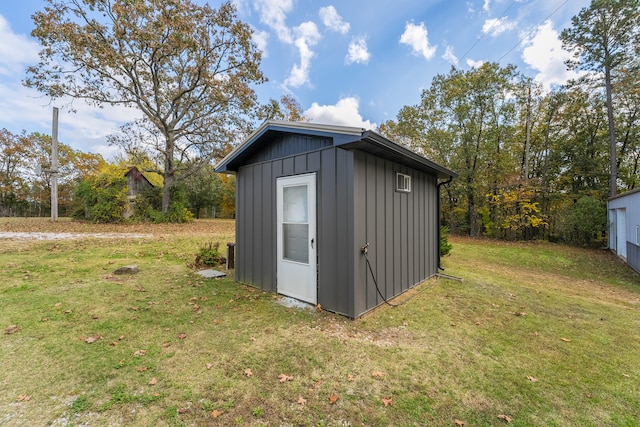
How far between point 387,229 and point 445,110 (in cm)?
1286

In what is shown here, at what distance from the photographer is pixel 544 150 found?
13008 mm

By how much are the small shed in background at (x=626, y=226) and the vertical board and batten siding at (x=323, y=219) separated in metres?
8.72

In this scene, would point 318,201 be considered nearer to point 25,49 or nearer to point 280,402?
point 280,402

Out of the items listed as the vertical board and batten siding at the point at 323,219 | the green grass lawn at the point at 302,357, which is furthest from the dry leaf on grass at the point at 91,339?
the vertical board and batten siding at the point at 323,219

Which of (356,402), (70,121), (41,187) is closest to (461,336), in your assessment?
(356,402)

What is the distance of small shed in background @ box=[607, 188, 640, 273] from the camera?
6965 millimetres

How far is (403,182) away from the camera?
14.5ft

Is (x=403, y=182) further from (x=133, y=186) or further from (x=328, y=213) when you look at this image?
(x=133, y=186)

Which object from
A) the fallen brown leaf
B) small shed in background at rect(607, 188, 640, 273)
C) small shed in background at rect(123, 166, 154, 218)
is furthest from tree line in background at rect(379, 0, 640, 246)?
small shed in background at rect(123, 166, 154, 218)

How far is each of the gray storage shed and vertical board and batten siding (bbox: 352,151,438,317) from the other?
0.01 meters

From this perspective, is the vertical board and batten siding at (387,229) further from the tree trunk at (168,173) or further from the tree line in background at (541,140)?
the tree trunk at (168,173)

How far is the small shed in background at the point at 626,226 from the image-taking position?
6.96 m

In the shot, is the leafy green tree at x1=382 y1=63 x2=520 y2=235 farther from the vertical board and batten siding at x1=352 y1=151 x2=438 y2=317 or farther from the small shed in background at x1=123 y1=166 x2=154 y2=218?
the small shed in background at x1=123 y1=166 x2=154 y2=218

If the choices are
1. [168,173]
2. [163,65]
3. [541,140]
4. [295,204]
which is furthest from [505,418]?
[168,173]
